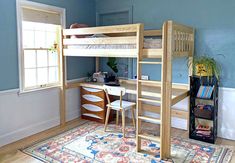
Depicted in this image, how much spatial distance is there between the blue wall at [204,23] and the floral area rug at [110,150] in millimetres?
1109

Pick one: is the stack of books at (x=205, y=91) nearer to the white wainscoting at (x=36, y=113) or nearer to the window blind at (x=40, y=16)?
the white wainscoting at (x=36, y=113)

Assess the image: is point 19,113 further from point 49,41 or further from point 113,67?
point 113,67

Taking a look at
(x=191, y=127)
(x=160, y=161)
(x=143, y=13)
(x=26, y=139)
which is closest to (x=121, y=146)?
(x=160, y=161)

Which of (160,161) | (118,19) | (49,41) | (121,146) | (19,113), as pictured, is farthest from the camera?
(118,19)

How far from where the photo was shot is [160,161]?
2.83 m

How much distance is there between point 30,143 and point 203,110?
261 cm

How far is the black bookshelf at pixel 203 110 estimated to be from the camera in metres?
3.38

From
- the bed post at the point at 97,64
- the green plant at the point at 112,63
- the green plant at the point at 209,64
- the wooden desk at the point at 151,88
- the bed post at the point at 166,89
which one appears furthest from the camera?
the bed post at the point at 97,64

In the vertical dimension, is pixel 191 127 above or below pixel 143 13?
below

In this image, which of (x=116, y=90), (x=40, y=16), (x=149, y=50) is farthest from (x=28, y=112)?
(x=149, y=50)

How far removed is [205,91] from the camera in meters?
3.43

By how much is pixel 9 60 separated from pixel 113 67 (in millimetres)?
1970

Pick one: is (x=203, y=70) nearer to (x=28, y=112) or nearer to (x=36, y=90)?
(x=36, y=90)

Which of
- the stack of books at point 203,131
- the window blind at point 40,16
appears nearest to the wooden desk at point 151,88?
the stack of books at point 203,131
